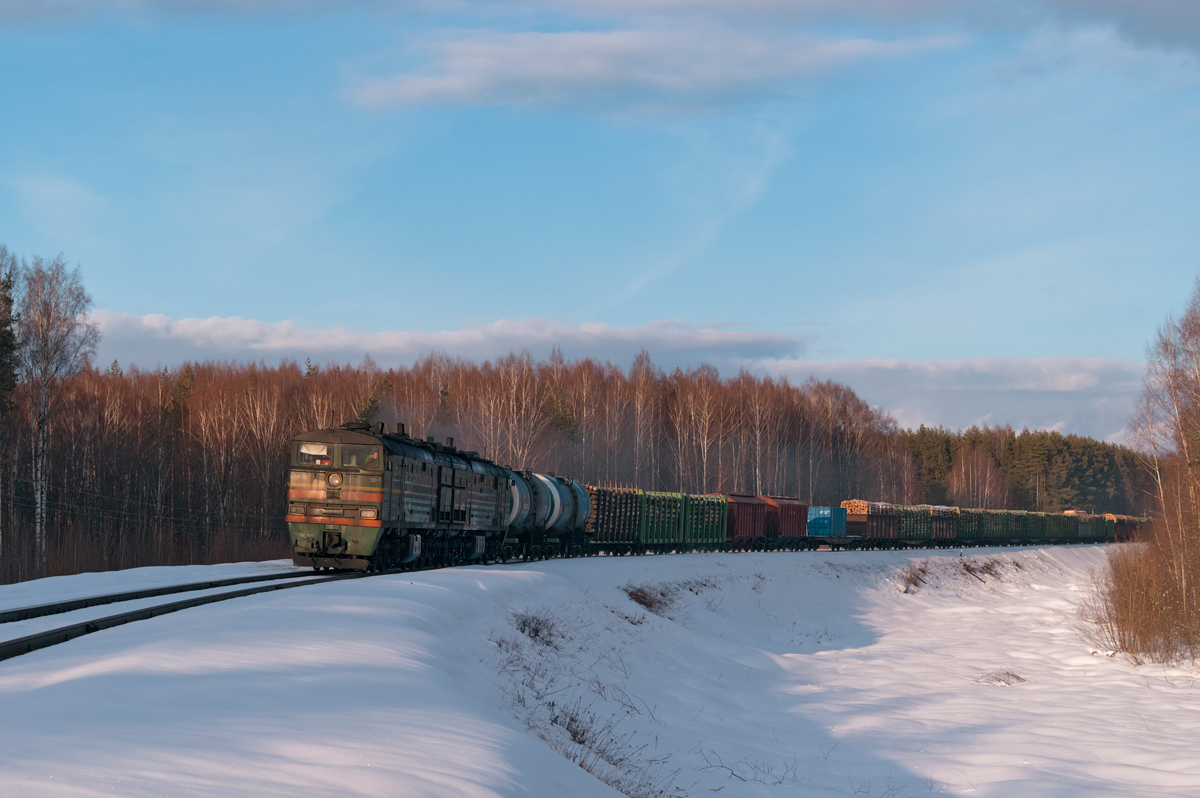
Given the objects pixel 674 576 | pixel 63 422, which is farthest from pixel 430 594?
pixel 63 422

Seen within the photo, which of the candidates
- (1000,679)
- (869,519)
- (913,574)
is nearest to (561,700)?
(1000,679)

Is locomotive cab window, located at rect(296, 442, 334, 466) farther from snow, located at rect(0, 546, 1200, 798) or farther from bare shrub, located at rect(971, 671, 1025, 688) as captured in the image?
bare shrub, located at rect(971, 671, 1025, 688)

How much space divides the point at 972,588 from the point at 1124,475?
438 ft

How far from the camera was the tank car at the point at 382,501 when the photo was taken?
77.5ft

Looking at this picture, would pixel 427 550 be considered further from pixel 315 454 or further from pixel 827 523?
pixel 827 523

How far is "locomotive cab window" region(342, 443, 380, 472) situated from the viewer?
23.8 metres

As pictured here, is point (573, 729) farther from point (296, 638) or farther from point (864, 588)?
point (864, 588)

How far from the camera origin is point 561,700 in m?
16.1

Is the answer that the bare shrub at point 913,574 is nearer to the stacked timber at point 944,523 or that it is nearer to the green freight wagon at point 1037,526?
the stacked timber at point 944,523

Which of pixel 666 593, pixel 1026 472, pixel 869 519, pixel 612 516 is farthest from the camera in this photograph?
pixel 1026 472

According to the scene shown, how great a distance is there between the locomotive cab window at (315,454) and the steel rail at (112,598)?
3144 mm

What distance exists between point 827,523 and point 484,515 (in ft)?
118

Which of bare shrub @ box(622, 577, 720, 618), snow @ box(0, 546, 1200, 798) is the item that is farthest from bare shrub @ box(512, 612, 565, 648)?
bare shrub @ box(622, 577, 720, 618)

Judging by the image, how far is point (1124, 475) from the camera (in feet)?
560
